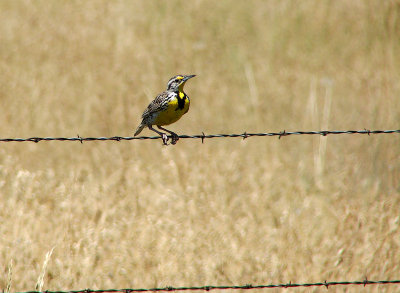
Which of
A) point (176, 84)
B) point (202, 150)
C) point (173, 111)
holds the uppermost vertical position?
point (176, 84)

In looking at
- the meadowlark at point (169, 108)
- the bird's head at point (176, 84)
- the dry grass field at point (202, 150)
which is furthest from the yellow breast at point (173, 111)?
the dry grass field at point (202, 150)

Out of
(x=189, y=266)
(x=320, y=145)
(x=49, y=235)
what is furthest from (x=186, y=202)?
(x=320, y=145)

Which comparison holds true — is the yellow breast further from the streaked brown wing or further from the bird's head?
the bird's head

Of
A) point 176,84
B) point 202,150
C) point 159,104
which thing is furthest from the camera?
point 202,150

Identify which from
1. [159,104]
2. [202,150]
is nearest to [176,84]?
[159,104]

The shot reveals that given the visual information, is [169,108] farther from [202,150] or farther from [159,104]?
[202,150]

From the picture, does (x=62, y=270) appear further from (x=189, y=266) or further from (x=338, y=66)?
(x=338, y=66)

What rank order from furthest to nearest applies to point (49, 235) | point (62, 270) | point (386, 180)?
point (386, 180), point (49, 235), point (62, 270)

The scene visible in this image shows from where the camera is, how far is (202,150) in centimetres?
719

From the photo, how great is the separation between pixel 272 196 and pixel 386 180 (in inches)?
48.1

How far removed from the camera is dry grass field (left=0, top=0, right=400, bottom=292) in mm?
5781


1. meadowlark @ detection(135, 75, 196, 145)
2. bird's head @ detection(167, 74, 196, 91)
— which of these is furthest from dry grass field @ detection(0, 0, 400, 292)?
bird's head @ detection(167, 74, 196, 91)

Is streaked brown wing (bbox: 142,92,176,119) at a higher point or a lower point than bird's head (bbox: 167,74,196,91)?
lower

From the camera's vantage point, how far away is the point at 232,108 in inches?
321
